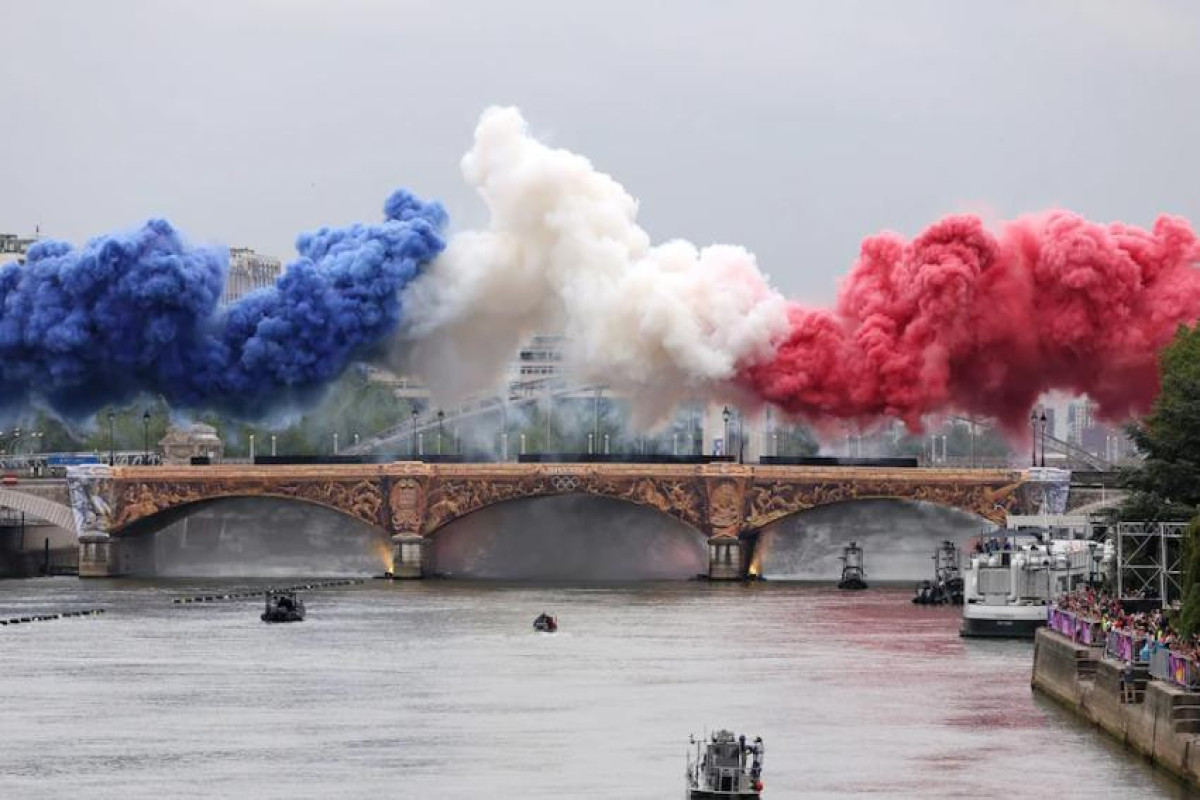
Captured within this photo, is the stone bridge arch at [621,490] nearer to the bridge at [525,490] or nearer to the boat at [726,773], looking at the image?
the bridge at [525,490]

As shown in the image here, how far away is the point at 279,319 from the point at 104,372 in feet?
38.4

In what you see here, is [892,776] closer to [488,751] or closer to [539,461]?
[488,751]

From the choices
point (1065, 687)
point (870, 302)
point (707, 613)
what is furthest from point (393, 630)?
point (1065, 687)

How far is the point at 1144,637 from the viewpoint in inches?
3681

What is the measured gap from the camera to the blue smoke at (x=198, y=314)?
567 feet

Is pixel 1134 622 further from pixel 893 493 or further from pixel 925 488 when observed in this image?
pixel 893 493

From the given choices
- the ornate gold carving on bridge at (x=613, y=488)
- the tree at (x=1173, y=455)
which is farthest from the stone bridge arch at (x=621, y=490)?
the tree at (x=1173, y=455)

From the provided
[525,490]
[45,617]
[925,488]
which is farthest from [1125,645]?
[525,490]

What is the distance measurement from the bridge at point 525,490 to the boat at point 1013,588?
40254 mm

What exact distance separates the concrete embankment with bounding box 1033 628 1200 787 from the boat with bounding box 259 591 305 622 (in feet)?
153

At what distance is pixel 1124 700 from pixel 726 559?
97525 mm

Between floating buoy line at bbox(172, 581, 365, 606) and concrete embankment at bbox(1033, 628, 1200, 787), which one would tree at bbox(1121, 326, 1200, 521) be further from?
floating buoy line at bbox(172, 581, 365, 606)

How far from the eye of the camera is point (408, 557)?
19650cm

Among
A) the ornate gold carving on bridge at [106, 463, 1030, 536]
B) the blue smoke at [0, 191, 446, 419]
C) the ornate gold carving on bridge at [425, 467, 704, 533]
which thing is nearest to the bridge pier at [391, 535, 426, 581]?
the ornate gold carving on bridge at [106, 463, 1030, 536]
